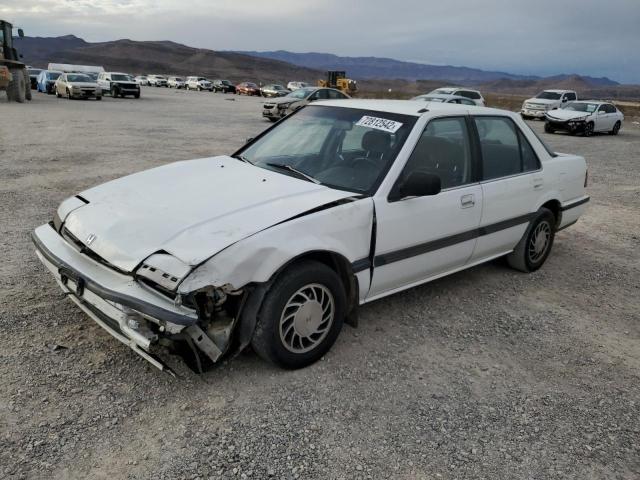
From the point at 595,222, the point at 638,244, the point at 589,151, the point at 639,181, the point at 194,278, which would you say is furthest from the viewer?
the point at 589,151

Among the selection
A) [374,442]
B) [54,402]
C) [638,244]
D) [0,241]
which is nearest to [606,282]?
[638,244]

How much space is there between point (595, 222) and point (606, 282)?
2.55m

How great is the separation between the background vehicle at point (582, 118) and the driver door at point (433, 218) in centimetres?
1884

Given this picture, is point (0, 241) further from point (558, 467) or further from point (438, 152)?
point (558, 467)

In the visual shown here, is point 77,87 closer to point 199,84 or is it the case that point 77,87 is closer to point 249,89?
point 249,89

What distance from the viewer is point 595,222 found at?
24.1 ft

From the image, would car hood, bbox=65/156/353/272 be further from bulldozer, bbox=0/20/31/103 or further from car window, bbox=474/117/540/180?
bulldozer, bbox=0/20/31/103

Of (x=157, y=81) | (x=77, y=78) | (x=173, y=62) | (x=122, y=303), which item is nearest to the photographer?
(x=122, y=303)

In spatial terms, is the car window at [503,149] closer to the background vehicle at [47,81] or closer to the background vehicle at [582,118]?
the background vehicle at [582,118]

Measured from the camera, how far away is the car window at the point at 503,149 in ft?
14.4

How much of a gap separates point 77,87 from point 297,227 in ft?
96.8

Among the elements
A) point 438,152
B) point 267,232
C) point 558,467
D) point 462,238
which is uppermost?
point 438,152

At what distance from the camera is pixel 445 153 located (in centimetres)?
405

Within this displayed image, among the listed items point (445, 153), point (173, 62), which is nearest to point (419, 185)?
point (445, 153)
